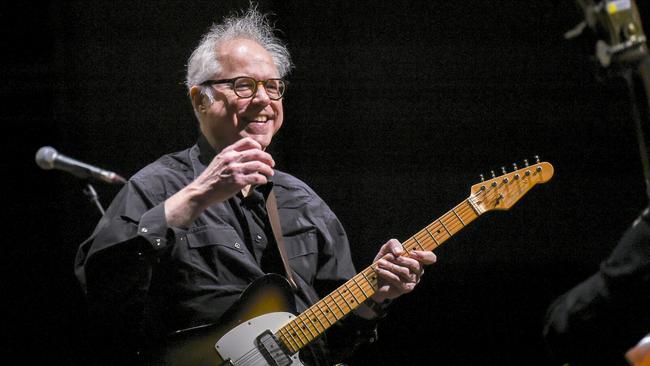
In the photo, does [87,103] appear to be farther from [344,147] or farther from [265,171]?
[265,171]

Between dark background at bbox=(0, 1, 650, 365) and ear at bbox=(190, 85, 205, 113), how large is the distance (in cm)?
85

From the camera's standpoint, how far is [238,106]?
2.31 meters

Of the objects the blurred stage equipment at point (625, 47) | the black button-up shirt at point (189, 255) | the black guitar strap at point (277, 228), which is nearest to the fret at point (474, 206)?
the black button-up shirt at point (189, 255)

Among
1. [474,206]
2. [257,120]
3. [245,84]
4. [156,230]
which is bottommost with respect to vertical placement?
[474,206]

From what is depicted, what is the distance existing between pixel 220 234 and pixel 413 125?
1.47 m

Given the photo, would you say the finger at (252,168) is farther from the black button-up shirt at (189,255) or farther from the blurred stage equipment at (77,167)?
the blurred stage equipment at (77,167)

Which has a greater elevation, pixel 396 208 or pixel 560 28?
pixel 560 28

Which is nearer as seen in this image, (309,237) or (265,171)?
(265,171)

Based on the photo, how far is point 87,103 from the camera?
3156mm

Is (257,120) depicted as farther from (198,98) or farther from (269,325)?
(269,325)

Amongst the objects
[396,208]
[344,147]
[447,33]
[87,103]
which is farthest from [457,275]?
[87,103]

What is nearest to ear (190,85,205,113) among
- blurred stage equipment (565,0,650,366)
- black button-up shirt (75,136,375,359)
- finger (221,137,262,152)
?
black button-up shirt (75,136,375,359)

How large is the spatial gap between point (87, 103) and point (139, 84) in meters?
0.23

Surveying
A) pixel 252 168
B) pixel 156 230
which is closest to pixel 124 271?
pixel 156 230
